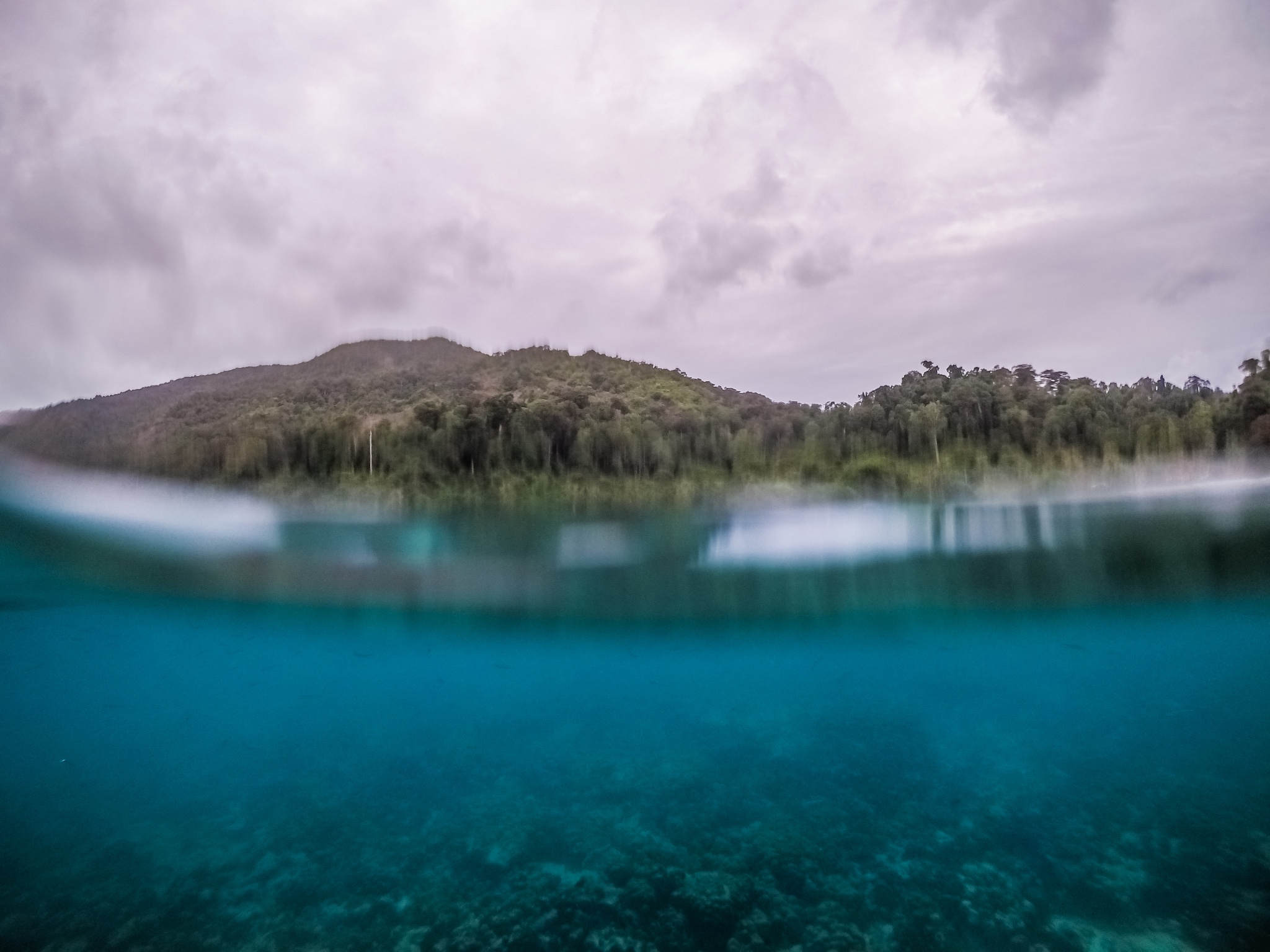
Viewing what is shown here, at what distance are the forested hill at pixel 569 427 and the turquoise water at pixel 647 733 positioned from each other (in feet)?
6.37

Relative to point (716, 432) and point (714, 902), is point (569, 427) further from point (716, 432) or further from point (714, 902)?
point (714, 902)

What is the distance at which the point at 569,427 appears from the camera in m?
23.9

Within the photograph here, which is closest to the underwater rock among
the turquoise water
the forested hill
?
the turquoise water

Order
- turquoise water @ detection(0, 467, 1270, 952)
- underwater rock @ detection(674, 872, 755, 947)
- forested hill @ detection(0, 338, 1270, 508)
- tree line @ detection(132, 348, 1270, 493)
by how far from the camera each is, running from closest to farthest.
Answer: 1. underwater rock @ detection(674, 872, 755, 947)
2. turquoise water @ detection(0, 467, 1270, 952)
3. forested hill @ detection(0, 338, 1270, 508)
4. tree line @ detection(132, 348, 1270, 493)

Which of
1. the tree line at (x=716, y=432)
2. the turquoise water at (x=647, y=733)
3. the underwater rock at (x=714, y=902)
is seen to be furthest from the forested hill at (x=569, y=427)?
the underwater rock at (x=714, y=902)

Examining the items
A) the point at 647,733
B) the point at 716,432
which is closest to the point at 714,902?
the point at 647,733

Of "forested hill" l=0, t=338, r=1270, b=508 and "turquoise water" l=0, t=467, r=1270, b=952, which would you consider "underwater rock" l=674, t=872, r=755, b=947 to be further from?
"forested hill" l=0, t=338, r=1270, b=508

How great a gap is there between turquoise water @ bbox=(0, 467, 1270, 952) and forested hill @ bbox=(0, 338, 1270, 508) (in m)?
1.94

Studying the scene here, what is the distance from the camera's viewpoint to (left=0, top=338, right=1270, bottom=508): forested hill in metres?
18.2

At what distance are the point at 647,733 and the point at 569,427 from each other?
13192 mm

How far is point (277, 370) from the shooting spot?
2172cm

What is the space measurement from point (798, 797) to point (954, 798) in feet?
7.50

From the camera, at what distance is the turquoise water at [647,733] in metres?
6.27

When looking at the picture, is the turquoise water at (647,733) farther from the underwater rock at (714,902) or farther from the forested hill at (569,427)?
the forested hill at (569,427)
